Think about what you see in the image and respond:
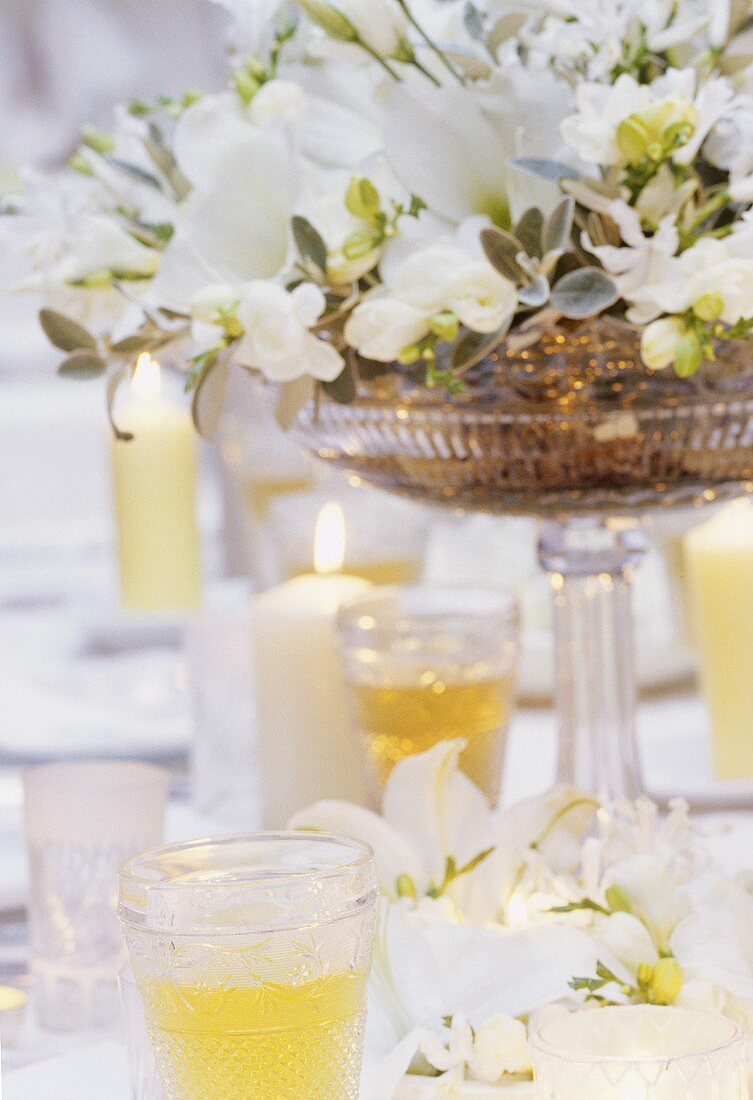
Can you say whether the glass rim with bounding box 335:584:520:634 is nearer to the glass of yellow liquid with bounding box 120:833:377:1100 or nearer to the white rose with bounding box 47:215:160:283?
the white rose with bounding box 47:215:160:283

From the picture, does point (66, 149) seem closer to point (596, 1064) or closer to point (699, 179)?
point (699, 179)

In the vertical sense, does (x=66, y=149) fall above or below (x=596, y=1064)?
above

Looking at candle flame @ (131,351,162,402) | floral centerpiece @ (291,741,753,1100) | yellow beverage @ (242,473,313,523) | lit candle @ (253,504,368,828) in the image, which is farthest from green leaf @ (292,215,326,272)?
yellow beverage @ (242,473,313,523)

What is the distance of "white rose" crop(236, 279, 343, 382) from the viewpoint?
0.58 m

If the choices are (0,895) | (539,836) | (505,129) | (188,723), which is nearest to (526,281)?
(505,129)

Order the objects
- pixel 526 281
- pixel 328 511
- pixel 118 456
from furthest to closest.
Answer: pixel 118 456
pixel 328 511
pixel 526 281

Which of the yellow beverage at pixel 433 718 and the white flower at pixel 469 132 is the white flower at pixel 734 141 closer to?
the white flower at pixel 469 132

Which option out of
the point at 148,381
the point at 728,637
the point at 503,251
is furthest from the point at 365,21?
the point at 148,381

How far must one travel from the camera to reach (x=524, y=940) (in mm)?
522

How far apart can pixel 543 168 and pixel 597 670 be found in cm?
33

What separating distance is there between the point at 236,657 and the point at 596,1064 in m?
0.62

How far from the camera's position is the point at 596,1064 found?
398 millimetres

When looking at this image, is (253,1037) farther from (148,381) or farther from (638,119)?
(148,381)

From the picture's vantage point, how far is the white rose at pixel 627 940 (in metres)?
0.52
